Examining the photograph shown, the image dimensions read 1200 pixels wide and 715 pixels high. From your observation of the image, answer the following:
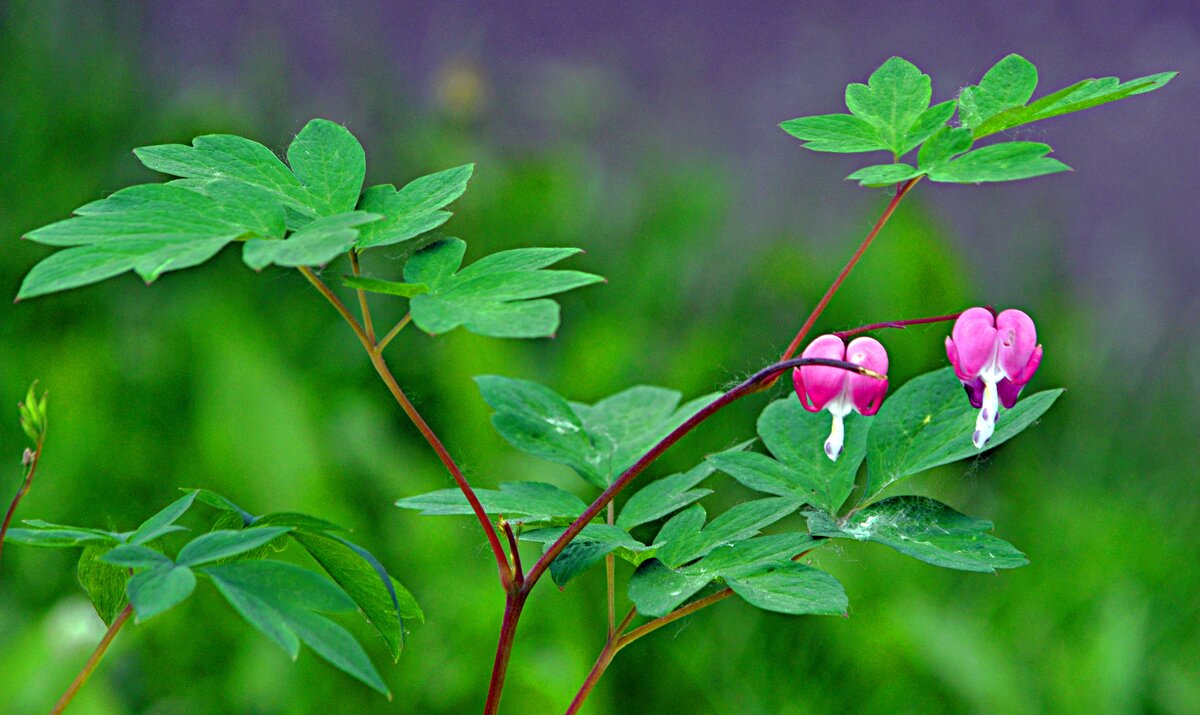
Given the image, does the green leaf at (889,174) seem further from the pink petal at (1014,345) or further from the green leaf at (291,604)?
the green leaf at (291,604)

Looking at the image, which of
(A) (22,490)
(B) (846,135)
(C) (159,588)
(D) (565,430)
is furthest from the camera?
(D) (565,430)

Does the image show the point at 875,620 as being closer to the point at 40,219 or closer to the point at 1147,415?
the point at 1147,415

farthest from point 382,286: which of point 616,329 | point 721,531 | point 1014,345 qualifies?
point 616,329

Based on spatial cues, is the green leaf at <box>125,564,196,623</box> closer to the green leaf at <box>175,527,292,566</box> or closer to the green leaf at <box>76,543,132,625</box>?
the green leaf at <box>175,527,292,566</box>

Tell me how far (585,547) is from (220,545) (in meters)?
0.20

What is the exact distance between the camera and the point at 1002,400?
0.68 m

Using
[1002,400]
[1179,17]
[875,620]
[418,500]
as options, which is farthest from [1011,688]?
[1179,17]

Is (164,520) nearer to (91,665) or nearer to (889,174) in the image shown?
(91,665)

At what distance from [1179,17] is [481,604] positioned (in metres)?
2.75

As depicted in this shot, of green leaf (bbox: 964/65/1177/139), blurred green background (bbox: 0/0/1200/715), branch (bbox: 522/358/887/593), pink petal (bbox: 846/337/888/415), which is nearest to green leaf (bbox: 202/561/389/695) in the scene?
branch (bbox: 522/358/887/593)

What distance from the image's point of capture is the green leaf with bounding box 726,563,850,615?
566mm

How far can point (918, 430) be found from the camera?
74 cm

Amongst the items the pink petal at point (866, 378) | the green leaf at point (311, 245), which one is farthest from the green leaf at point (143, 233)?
the pink petal at point (866, 378)

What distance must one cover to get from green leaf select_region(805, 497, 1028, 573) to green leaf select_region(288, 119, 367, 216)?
33 centimetres
